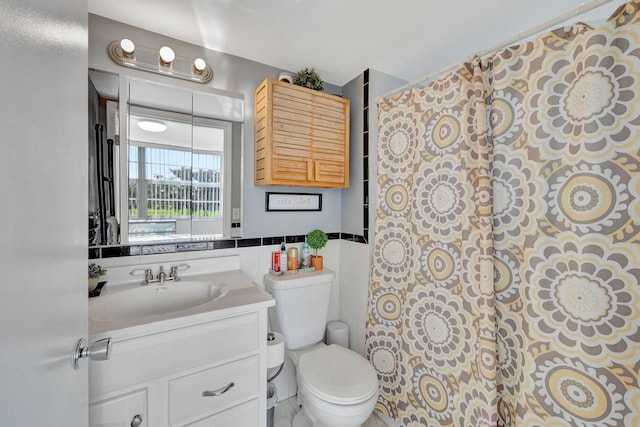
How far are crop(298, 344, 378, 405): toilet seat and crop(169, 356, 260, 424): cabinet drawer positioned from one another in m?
0.30

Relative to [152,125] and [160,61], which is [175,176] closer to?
[152,125]

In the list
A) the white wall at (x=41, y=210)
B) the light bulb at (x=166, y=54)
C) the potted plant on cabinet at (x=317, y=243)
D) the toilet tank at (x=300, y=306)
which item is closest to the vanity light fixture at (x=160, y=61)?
the light bulb at (x=166, y=54)

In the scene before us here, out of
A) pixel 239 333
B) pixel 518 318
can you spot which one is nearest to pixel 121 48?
pixel 239 333

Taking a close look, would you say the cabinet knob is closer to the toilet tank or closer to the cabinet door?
the cabinet door

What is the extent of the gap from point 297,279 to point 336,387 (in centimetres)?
62

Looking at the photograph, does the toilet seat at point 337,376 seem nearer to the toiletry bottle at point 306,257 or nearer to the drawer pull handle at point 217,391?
the drawer pull handle at point 217,391

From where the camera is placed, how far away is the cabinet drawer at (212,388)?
1.02 metres

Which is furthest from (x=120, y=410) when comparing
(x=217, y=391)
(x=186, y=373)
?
(x=217, y=391)

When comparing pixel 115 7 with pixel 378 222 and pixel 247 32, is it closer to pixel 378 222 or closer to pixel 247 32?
pixel 247 32

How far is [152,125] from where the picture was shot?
142 cm

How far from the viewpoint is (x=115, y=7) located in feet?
4.04

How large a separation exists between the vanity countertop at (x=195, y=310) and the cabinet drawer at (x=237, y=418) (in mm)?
441

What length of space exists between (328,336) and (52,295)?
1.70 meters

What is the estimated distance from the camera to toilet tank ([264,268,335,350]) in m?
1.58
